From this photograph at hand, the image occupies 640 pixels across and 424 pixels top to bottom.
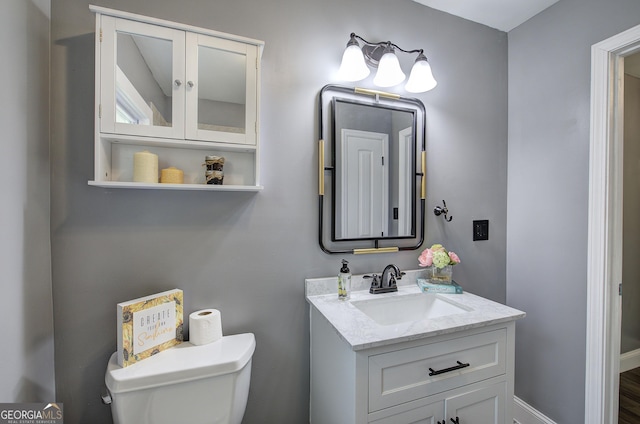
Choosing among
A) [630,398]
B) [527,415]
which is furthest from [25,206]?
[630,398]

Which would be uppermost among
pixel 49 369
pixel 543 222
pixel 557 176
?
pixel 557 176

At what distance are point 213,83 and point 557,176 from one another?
181 cm

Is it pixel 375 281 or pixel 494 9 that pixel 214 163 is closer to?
pixel 375 281

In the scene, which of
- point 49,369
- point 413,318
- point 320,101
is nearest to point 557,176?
point 413,318

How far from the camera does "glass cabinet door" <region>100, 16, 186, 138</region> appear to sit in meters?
0.96

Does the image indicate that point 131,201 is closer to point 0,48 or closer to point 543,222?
point 0,48

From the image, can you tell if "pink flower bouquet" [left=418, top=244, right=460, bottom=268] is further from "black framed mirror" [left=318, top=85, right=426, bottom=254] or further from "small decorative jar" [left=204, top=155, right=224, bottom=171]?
"small decorative jar" [left=204, top=155, right=224, bottom=171]

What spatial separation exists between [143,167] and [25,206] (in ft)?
1.23

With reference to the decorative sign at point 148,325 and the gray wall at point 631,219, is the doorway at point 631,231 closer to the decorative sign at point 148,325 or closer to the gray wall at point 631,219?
the gray wall at point 631,219

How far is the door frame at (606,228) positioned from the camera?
51.8 inches

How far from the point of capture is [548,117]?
5.12 ft

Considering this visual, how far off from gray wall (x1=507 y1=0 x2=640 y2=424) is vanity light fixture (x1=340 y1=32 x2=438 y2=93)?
738mm

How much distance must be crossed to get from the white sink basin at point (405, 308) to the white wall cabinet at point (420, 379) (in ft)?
0.69

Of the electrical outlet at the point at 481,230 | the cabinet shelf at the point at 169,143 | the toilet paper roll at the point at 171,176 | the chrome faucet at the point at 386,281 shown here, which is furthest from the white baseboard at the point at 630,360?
the toilet paper roll at the point at 171,176
